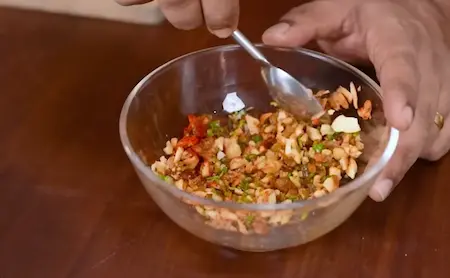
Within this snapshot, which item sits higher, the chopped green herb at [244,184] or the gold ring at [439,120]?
the chopped green herb at [244,184]

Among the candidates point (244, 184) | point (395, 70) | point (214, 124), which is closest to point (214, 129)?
point (214, 124)

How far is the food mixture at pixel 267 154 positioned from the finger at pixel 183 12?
5.8 inches

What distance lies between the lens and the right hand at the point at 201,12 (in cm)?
66

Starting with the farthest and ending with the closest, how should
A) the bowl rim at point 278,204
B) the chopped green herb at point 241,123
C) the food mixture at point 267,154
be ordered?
the chopped green herb at point 241,123, the food mixture at point 267,154, the bowl rim at point 278,204

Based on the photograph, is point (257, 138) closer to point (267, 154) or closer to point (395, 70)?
point (267, 154)

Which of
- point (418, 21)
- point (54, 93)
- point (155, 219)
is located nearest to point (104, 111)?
point (54, 93)

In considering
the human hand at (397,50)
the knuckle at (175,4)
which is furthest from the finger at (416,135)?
the knuckle at (175,4)

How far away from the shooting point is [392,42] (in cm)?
78

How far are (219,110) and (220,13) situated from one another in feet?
0.64

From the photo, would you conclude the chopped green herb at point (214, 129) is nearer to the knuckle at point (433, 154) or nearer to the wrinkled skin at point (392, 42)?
the wrinkled skin at point (392, 42)

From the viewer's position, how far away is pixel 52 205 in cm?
72

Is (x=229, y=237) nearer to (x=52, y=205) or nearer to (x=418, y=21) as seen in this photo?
(x=52, y=205)

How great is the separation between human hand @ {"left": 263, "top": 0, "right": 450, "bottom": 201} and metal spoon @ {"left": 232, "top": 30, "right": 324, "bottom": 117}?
39 millimetres

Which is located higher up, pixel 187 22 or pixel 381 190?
pixel 187 22
